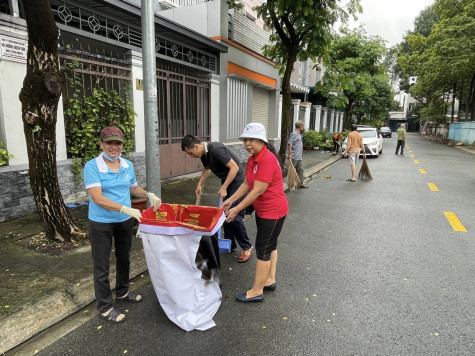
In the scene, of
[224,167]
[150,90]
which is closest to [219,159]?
[224,167]

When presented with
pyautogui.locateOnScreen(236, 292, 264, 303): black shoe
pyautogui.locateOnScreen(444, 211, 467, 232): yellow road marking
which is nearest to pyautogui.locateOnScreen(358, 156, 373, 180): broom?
pyautogui.locateOnScreen(444, 211, 467, 232): yellow road marking

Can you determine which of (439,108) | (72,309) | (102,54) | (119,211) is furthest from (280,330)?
(439,108)

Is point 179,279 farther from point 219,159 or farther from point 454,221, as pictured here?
point 454,221

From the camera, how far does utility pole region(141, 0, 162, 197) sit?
13.7 ft

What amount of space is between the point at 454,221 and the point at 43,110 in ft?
22.4

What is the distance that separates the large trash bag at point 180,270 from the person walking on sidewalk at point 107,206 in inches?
9.8

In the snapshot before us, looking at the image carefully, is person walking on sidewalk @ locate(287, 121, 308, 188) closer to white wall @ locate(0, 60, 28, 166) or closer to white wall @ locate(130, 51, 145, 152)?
white wall @ locate(130, 51, 145, 152)

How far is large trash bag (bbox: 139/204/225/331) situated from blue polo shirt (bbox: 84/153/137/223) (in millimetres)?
270

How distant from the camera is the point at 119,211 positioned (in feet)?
8.54

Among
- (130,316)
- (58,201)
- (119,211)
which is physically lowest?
(130,316)

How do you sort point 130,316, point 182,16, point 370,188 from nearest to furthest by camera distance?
point 130,316 < point 370,188 < point 182,16

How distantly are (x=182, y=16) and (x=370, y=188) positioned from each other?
8314mm

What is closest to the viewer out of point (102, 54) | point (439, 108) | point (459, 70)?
point (102, 54)

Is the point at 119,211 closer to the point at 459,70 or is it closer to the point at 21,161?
the point at 21,161
